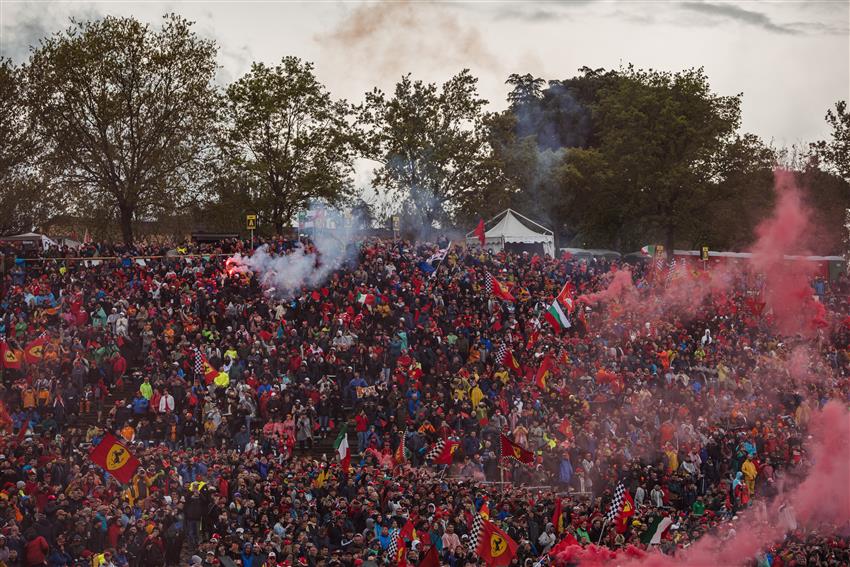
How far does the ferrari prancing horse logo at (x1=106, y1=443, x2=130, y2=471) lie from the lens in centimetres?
2130

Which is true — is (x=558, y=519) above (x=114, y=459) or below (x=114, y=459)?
below

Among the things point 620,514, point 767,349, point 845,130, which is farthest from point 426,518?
point 845,130

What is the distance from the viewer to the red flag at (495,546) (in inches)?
797

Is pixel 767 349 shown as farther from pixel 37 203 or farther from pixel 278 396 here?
pixel 37 203

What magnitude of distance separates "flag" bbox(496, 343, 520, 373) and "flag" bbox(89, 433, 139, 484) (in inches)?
520

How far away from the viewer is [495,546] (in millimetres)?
20281

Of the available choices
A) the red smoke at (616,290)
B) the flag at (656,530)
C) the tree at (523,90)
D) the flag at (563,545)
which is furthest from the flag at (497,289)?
the tree at (523,90)

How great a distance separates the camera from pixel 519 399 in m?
29.8

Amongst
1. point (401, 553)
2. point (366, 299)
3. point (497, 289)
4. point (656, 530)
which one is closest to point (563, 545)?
point (656, 530)

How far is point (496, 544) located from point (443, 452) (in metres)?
5.96

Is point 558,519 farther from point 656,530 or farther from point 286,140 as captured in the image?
point 286,140

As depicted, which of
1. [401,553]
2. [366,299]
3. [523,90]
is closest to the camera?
[401,553]

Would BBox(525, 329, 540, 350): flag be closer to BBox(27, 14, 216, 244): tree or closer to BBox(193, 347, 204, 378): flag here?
BBox(193, 347, 204, 378): flag

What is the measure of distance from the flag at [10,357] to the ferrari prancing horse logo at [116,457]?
348 inches
